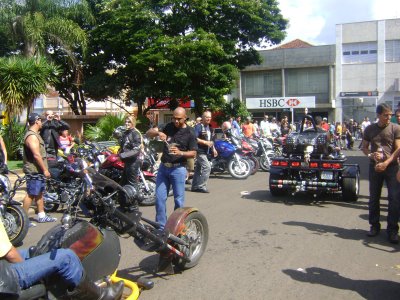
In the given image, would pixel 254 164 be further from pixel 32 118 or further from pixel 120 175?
pixel 32 118

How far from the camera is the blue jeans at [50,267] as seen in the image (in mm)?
3104

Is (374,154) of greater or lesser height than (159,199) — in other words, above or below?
above

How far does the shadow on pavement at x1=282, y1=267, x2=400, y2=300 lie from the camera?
14.8 ft

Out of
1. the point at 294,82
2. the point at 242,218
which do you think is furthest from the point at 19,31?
the point at 294,82

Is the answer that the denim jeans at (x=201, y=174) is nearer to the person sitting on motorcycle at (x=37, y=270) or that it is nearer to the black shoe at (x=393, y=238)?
the black shoe at (x=393, y=238)

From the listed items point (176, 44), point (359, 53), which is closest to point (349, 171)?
point (176, 44)

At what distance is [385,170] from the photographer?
20.7ft

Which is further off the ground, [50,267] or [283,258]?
[50,267]

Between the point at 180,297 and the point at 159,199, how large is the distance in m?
1.53

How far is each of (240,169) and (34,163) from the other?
21.7ft

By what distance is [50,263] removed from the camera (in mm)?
3199


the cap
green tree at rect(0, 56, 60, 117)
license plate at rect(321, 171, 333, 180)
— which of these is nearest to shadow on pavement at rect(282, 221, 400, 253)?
license plate at rect(321, 171, 333, 180)

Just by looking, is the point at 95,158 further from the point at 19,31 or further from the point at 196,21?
the point at 196,21

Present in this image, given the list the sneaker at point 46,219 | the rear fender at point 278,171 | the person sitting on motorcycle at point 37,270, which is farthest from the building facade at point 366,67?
the person sitting on motorcycle at point 37,270
